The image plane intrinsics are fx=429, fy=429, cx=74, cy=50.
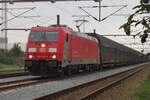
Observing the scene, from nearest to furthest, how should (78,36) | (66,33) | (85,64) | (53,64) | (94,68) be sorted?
(53,64), (66,33), (78,36), (85,64), (94,68)

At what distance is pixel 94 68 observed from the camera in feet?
126

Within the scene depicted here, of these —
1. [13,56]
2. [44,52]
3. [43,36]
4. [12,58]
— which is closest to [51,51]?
[44,52]

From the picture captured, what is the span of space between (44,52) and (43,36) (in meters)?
1.34

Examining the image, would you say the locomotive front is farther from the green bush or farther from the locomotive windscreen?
the green bush

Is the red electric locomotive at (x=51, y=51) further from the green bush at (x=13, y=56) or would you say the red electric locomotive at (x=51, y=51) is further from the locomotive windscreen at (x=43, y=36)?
the green bush at (x=13, y=56)

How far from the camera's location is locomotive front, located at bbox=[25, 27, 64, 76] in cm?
2505

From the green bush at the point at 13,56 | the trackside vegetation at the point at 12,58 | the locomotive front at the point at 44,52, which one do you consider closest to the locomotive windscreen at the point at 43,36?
the locomotive front at the point at 44,52

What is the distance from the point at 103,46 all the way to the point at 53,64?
19792mm

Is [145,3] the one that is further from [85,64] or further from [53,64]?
[85,64]

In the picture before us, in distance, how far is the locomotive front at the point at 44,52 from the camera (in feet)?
82.2

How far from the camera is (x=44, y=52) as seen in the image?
25469 mm

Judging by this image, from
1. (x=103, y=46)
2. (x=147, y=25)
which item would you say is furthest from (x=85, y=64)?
(x=147, y=25)

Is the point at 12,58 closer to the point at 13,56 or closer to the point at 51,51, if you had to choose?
the point at 13,56

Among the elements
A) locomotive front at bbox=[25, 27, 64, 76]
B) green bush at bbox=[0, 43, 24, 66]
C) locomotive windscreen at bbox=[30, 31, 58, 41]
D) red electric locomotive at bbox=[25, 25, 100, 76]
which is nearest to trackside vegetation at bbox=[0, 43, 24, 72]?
green bush at bbox=[0, 43, 24, 66]
